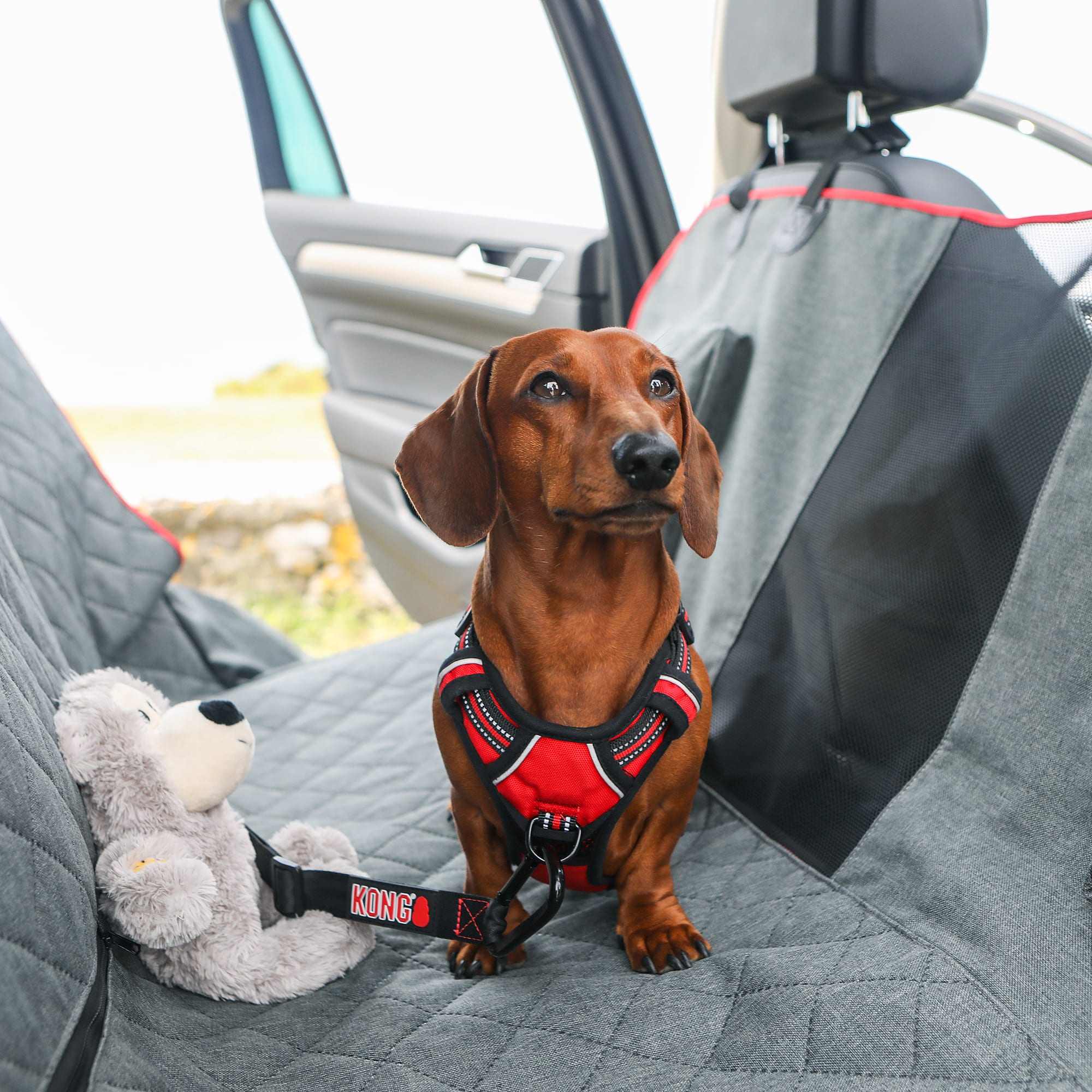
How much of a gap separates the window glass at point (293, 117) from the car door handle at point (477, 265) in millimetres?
663

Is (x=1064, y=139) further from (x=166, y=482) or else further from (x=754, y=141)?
(x=166, y=482)

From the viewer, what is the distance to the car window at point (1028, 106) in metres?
1.50

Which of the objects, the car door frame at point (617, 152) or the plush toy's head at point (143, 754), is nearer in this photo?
the plush toy's head at point (143, 754)

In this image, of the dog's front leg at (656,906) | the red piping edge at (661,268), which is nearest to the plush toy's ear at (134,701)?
the dog's front leg at (656,906)

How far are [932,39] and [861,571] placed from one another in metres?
0.75

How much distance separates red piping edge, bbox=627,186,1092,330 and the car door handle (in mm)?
474

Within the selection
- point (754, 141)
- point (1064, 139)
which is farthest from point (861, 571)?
point (754, 141)

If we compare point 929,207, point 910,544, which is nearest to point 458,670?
point 910,544

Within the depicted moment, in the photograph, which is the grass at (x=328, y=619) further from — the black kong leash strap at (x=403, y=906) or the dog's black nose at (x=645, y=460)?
the dog's black nose at (x=645, y=460)

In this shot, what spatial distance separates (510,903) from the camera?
1.09m

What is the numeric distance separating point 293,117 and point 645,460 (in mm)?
2370

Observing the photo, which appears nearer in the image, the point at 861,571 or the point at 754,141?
the point at 861,571

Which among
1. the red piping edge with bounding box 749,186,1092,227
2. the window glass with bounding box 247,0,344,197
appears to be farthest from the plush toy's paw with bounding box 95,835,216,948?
the window glass with bounding box 247,0,344,197

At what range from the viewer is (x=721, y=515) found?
5.19 feet
